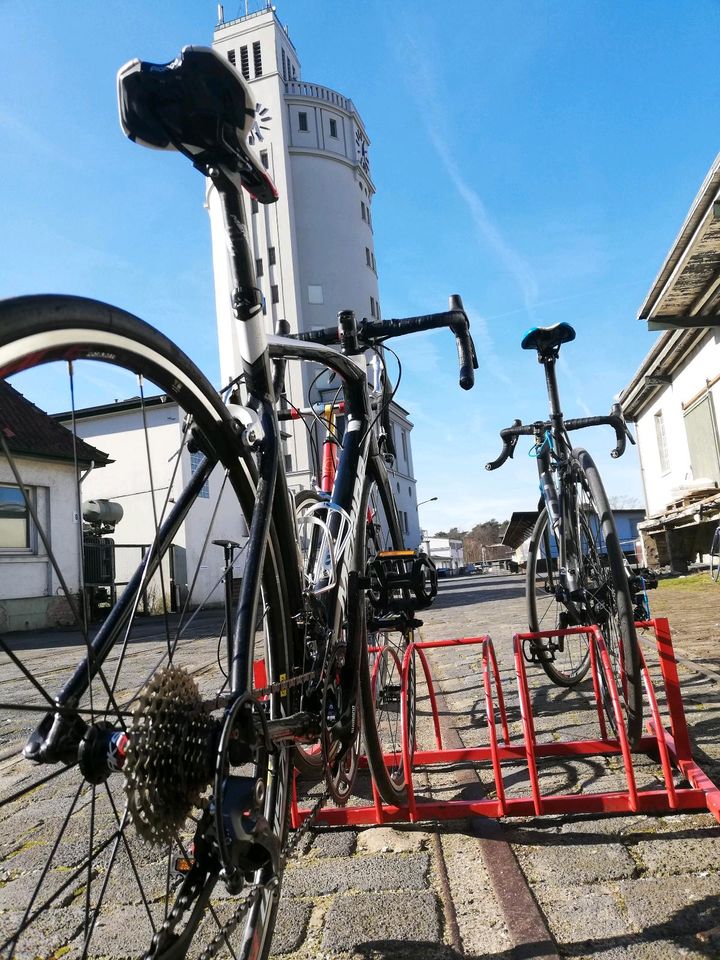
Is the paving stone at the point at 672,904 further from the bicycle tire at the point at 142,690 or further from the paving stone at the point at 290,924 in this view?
the bicycle tire at the point at 142,690

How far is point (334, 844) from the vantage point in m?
2.71

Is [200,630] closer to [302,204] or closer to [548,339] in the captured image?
[548,339]

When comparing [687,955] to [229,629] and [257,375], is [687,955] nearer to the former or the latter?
[229,629]

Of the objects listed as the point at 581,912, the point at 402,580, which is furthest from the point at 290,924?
the point at 402,580

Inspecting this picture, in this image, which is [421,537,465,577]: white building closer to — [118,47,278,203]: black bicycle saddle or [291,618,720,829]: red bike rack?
[291,618,720,829]: red bike rack

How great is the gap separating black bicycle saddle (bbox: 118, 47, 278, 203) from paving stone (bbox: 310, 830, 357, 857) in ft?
7.42

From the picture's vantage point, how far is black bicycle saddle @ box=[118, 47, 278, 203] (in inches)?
69.6

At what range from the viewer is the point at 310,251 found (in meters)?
42.9

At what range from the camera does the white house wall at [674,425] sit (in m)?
13.9

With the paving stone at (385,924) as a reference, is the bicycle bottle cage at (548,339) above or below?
above

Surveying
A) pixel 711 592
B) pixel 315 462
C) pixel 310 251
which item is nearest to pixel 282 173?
pixel 310 251

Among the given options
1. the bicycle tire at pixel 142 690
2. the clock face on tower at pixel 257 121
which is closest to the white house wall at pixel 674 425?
the clock face on tower at pixel 257 121

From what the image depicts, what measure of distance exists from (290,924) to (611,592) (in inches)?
90.7

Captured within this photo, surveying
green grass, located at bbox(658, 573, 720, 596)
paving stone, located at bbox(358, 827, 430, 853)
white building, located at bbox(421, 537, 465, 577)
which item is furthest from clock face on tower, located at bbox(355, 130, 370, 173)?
white building, located at bbox(421, 537, 465, 577)
